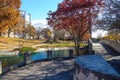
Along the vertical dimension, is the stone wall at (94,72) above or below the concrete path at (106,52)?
above

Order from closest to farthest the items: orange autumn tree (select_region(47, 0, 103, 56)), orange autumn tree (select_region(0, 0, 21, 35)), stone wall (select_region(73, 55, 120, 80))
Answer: stone wall (select_region(73, 55, 120, 80)) < orange autumn tree (select_region(0, 0, 21, 35)) < orange autumn tree (select_region(47, 0, 103, 56))

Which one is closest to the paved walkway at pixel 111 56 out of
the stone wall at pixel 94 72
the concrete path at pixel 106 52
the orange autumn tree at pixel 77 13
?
the concrete path at pixel 106 52

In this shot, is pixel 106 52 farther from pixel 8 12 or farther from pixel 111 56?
pixel 8 12

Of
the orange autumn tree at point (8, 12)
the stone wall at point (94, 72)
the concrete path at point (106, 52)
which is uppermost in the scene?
the orange autumn tree at point (8, 12)

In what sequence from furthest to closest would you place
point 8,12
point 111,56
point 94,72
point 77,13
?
point 77,13 < point 111,56 < point 8,12 < point 94,72

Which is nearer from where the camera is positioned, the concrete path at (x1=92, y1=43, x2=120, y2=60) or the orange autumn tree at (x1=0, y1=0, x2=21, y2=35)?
the orange autumn tree at (x1=0, y1=0, x2=21, y2=35)

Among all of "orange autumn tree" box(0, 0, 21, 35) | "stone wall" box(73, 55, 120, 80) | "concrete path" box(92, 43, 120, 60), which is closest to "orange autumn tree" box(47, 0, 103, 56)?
"concrete path" box(92, 43, 120, 60)

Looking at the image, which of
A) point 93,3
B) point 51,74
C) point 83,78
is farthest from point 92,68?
point 93,3

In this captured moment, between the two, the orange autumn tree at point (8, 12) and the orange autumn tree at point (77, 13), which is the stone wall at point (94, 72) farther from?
the orange autumn tree at point (77, 13)

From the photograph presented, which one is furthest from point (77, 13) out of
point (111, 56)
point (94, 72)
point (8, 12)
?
point (94, 72)

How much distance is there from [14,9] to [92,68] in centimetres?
1565

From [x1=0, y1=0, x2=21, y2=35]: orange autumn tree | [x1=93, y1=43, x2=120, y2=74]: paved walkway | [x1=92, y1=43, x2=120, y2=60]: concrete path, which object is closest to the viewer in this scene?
[x1=93, y1=43, x2=120, y2=74]: paved walkway

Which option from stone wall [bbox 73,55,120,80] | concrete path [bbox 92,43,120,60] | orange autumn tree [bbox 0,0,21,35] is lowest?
concrete path [bbox 92,43,120,60]

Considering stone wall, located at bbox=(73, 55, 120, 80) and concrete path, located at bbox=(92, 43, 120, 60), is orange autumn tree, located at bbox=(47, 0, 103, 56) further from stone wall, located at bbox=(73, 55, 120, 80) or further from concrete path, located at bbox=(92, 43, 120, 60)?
stone wall, located at bbox=(73, 55, 120, 80)
